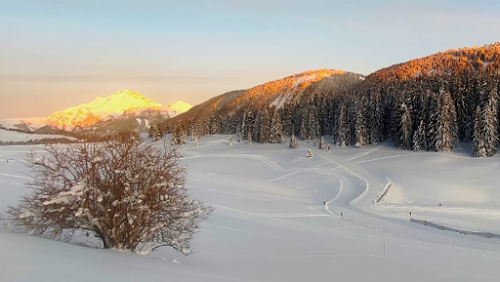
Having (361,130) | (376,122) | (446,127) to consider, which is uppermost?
(376,122)

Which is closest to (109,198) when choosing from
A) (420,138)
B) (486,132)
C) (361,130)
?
(486,132)

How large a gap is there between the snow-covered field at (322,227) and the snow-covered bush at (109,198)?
1.15 metres

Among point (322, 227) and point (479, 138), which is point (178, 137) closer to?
point (479, 138)

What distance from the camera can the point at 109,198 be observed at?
1330 centimetres

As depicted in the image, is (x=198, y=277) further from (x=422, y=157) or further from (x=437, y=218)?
(x=422, y=157)

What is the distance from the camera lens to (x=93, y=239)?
17797 mm

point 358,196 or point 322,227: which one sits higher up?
point 358,196

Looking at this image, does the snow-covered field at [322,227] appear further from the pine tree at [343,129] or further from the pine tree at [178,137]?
the pine tree at [178,137]

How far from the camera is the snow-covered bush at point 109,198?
13.0 metres

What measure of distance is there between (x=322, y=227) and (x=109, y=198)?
18987 millimetres

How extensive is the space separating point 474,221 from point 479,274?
20766mm

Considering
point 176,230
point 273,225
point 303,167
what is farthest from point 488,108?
point 176,230

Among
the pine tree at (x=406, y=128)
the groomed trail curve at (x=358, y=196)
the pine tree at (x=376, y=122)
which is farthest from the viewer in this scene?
the pine tree at (x=376, y=122)

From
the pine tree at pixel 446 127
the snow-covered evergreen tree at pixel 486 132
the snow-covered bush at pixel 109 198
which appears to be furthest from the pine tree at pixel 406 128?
the snow-covered bush at pixel 109 198
